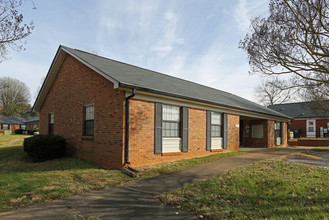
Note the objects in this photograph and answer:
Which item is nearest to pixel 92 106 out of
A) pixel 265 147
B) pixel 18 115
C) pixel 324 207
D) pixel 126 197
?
pixel 126 197

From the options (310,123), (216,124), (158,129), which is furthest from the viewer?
(310,123)

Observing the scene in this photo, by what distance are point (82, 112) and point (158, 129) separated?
4132 mm

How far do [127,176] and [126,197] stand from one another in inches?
78.9

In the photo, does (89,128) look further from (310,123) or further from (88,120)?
(310,123)

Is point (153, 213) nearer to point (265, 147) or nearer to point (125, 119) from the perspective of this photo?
point (125, 119)

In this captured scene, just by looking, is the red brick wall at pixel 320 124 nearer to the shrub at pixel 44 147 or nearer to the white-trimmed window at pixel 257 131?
the white-trimmed window at pixel 257 131

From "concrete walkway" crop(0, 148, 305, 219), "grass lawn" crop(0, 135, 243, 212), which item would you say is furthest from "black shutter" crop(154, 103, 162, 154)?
"concrete walkway" crop(0, 148, 305, 219)

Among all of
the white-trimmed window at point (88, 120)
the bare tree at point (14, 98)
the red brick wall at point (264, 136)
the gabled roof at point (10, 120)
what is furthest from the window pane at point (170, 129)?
the bare tree at point (14, 98)

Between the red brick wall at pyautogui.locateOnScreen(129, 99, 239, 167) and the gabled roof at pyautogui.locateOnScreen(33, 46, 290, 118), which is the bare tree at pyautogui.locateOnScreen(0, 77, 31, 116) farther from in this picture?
the red brick wall at pyautogui.locateOnScreen(129, 99, 239, 167)

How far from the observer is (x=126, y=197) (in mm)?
5773

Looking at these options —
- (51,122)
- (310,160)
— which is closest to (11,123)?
(51,122)

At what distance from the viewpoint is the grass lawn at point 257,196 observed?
14.8 feet

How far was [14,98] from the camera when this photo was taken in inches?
2244

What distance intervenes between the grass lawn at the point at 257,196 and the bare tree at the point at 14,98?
6075 cm
